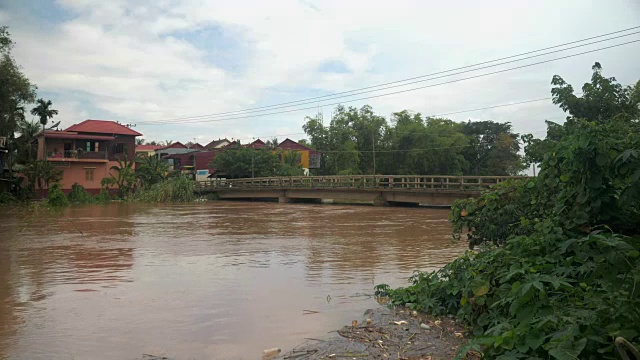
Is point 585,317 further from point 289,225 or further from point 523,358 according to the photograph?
point 289,225

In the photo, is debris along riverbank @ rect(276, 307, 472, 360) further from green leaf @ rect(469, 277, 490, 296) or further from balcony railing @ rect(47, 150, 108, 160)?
balcony railing @ rect(47, 150, 108, 160)

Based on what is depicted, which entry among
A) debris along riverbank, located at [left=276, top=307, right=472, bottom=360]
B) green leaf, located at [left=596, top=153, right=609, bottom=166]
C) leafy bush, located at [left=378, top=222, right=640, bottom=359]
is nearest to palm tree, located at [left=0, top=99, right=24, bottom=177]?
debris along riverbank, located at [left=276, top=307, right=472, bottom=360]

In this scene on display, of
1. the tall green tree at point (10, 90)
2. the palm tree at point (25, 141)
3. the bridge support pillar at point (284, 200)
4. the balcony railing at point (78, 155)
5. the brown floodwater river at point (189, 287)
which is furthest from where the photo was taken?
the balcony railing at point (78, 155)

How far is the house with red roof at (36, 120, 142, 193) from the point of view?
41875mm

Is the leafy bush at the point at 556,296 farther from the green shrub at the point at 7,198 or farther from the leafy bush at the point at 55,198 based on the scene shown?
the green shrub at the point at 7,198

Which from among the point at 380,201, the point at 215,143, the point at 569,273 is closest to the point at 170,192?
the point at 380,201

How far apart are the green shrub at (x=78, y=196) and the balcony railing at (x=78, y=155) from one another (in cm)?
377

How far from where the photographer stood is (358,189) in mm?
34594

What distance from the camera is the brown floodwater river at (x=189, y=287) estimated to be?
18.7ft

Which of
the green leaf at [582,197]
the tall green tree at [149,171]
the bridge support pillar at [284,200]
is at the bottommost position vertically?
→ the bridge support pillar at [284,200]

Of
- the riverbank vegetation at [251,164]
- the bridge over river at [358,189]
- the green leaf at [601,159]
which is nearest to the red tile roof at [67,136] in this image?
the bridge over river at [358,189]

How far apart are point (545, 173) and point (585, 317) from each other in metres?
2.62

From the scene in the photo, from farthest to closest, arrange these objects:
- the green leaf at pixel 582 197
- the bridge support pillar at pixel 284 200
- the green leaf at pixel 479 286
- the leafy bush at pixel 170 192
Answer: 1. the leafy bush at pixel 170 192
2. the bridge support pillar at pixel 284 200
3. the green leaf at pixel 479 286
4. the green leaf at pixel 582 197

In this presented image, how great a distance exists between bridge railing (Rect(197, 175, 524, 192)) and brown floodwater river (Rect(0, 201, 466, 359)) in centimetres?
1169
